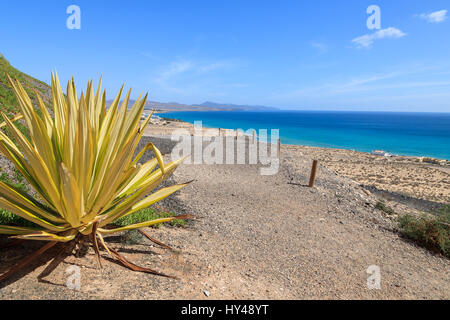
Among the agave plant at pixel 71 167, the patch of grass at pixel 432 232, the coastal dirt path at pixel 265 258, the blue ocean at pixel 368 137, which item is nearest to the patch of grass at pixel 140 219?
the coastal dirt path at pixel 265 258

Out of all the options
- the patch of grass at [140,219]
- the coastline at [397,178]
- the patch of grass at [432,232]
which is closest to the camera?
the patch of grass at [140,219]

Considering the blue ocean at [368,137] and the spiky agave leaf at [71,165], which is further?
the blue ocean at [368,137]

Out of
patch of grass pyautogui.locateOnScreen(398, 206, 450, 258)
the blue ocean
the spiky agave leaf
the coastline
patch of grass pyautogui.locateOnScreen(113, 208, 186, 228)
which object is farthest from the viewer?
the blue ocean

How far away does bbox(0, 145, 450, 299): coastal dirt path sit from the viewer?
9.17 feet

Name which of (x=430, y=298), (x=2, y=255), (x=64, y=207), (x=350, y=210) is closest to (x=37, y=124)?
(x=64, y=207)

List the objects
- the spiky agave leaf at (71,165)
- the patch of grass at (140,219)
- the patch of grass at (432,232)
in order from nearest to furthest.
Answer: the spiky agave leaf at (71,165) → the patch of grass at (140,219) → the patch of grass at (432,232)

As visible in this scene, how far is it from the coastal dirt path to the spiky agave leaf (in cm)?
58

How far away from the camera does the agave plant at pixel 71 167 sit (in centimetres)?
240

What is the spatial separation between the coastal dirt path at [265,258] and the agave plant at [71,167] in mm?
343

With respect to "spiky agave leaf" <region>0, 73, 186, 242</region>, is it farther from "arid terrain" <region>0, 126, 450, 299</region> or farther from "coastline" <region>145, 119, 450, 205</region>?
"coastline" <region>145, 119, 450, 205</region>

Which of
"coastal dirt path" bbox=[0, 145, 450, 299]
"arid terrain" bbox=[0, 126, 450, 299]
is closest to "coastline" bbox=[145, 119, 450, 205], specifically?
"arid terrain" bbox=[0, 126, 450, 299]

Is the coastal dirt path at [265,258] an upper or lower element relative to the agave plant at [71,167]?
lower

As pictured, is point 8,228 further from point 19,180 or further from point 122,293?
point 19,180

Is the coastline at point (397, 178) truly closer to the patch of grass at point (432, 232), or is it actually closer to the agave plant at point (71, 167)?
the patch of grass at point (432, 232)
